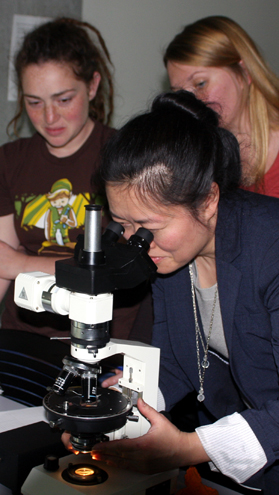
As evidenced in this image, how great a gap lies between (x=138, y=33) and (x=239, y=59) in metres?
1.06

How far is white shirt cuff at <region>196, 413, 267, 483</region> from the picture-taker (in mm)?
A: 1022

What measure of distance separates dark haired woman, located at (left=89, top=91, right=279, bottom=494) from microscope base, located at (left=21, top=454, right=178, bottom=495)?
0.08 feet

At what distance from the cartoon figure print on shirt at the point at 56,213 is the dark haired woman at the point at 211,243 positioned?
2.19ft

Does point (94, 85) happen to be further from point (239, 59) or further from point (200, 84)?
point (239, 59)

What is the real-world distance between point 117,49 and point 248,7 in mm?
1027

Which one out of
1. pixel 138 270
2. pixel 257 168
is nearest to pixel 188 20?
pixel 257 168

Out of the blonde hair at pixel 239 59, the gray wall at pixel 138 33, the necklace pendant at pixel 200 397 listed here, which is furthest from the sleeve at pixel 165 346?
the gray wall at pixel 138 33

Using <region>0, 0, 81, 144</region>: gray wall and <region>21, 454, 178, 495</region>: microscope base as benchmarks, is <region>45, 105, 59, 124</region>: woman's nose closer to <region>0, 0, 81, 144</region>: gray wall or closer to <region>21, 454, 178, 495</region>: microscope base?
<region>0, 0, 81, 144</region>: gray wall

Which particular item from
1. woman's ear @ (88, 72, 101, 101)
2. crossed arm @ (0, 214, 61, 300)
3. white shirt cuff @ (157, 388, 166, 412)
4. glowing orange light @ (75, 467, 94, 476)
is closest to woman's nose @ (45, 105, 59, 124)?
woman's ear @ (88, 72, 101, 101)

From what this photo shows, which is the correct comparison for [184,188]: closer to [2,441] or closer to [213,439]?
[213,439]

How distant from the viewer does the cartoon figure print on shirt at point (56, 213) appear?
188 cm

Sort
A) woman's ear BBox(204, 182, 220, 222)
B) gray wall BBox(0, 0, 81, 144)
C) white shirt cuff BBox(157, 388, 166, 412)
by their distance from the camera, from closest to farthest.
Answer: woman's ear BBox(204, 182, 220, 222) < white shirt cuff BBox(157, 388, 166, 412) < gray wall BBox(0, 0, 81, 144)

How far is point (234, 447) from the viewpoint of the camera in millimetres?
1026

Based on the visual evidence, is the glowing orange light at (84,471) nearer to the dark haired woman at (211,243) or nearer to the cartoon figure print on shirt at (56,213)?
the dark haired woman at (211,243)
